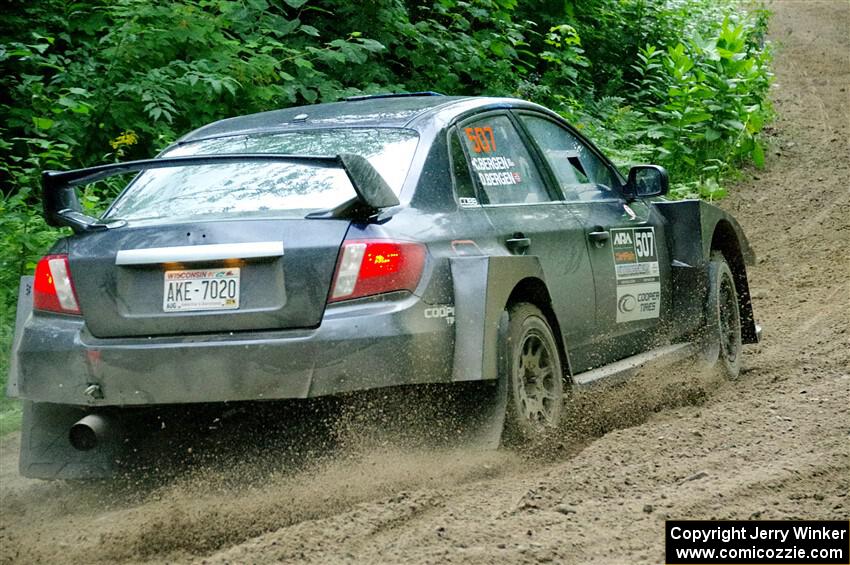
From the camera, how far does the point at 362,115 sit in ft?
18.0

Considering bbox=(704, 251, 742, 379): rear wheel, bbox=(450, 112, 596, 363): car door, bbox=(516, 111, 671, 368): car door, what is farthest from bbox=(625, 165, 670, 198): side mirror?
bbox=(450, 112, 596, 363): car door

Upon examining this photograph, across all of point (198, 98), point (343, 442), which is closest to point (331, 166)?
point (343, 442)

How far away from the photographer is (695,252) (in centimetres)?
692

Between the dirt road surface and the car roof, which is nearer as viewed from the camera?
the dirt road surface

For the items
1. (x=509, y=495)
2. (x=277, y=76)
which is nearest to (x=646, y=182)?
(x=509, y=495)

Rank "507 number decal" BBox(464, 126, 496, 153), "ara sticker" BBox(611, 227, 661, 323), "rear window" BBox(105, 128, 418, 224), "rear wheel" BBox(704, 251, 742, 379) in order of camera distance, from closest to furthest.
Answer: "rear window" BBox(105, 128, 418, 224)
"507 number decal" BBox(464, 126, 496, 153)
"ara sticker" BBox(611, 227, 661, 323)
"rear wheel" BBox(704, 251, 742, 379)

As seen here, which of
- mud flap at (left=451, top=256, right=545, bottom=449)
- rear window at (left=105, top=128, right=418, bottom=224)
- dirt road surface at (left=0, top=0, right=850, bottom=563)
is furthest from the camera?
rear window at (left=105, top=128, right=418, bottom=224)

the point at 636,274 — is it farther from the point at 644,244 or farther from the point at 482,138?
the point at 482,138

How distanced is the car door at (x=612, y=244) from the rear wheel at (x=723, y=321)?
256 millimetres

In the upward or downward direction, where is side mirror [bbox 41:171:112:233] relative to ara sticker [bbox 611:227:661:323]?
upward

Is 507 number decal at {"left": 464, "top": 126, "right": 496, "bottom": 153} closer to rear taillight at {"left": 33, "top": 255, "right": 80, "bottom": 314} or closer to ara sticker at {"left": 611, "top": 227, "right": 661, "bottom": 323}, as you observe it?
ara sticker at {"left": 611, "top": 227, "right": 661, "bottom": 323}

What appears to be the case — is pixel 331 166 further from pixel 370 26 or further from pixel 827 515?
pixel 370 26

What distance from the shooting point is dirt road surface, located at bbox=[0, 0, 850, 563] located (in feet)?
12.6

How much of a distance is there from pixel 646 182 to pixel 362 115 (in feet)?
6.24
